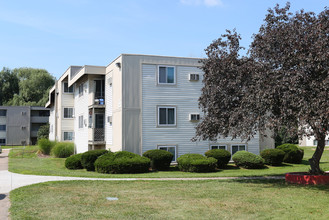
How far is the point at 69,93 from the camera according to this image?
37.3 m

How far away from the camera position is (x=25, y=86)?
6819cm

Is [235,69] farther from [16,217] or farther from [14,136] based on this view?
[14,136]

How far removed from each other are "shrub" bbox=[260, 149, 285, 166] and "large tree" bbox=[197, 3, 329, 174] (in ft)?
30.3

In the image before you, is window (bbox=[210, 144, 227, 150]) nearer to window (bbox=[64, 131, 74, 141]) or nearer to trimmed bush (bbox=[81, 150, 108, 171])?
trimmed bush (bbox=[81, 150, 108, 171])

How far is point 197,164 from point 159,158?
2.26m

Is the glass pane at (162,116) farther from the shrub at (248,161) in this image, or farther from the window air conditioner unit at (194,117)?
the shrub at (248,161)

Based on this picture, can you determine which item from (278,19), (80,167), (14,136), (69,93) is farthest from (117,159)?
(14,136)

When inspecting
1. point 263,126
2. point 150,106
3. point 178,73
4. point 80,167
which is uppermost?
point 178,73

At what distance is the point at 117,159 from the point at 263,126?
31.0 feet

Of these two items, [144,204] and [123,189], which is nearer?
[144,204]

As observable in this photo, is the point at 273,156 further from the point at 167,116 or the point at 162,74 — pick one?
the point at 162,74

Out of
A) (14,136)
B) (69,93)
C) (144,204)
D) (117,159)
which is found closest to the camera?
(144,204)

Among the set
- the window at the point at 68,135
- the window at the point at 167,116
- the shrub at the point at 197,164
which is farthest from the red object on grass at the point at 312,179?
the window at the point at 68,135

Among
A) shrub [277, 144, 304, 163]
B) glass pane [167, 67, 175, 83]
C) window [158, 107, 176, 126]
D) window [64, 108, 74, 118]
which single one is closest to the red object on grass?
window [158, 107, 176, 126]
